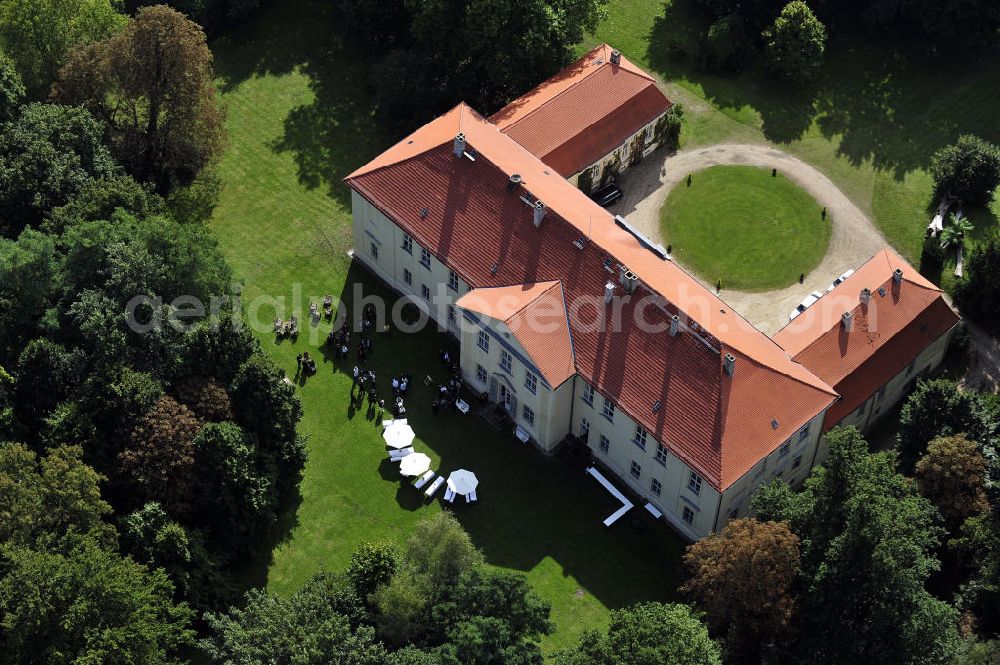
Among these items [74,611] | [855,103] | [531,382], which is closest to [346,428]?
[531,382]

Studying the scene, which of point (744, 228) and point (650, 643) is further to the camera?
point (744, 228)

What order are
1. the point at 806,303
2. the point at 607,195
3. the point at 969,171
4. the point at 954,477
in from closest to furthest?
the point at 954,477 < the point at 806,303 < the point at 969,171 < the point at 607,195

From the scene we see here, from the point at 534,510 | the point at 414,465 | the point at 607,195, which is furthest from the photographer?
the point at 607,195

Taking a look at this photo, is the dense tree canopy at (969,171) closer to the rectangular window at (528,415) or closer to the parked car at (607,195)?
the parked car at (607,195)

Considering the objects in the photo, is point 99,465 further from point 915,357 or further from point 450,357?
point 915,357

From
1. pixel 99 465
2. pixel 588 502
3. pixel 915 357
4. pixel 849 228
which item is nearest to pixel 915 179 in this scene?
pixel 849 228

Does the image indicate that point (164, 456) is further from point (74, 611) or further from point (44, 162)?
point (44, 162)

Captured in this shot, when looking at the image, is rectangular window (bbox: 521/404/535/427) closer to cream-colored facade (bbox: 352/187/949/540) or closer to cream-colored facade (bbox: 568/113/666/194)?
cream-colored facade (bbox: 352/187/949/540)
